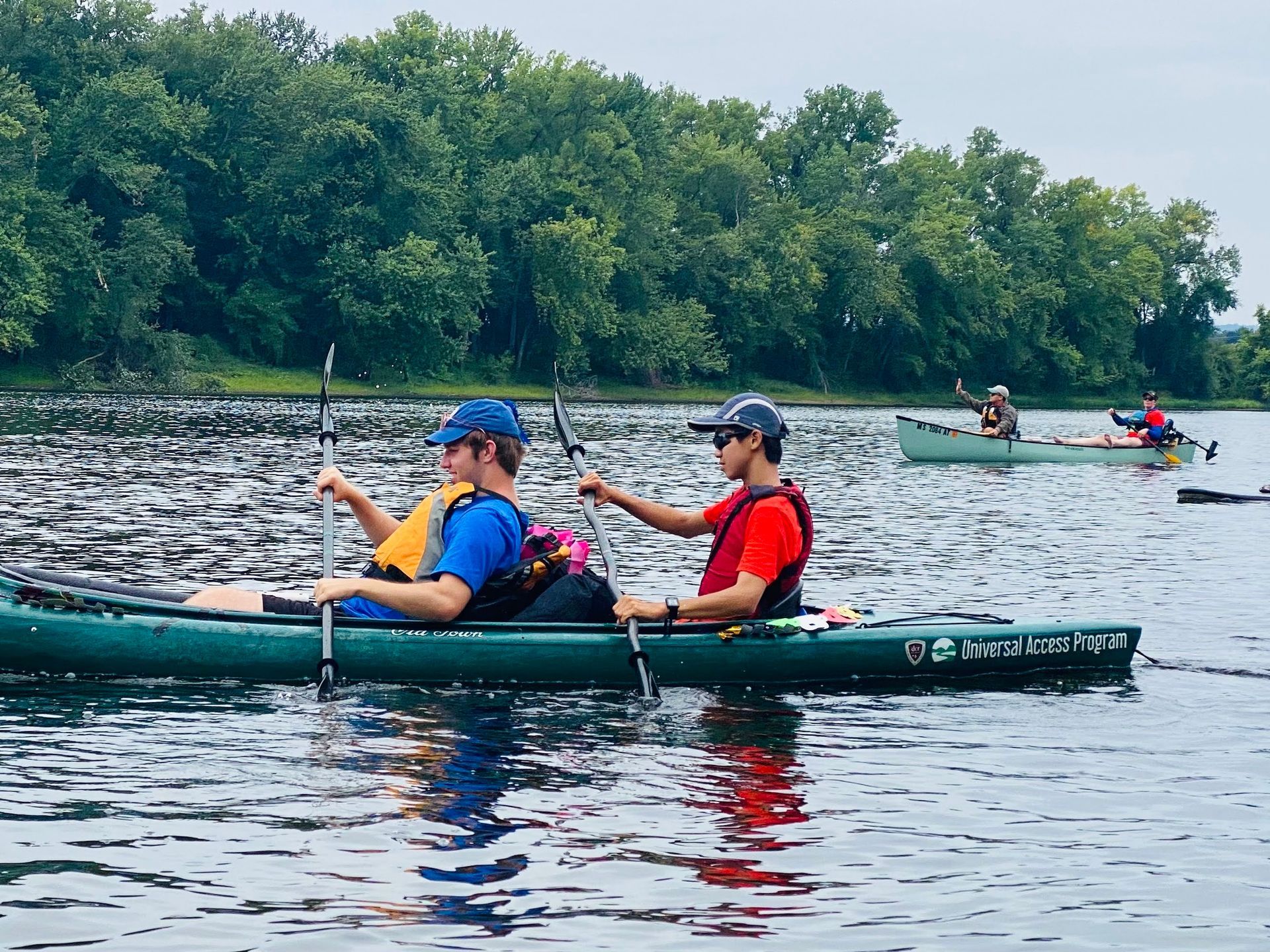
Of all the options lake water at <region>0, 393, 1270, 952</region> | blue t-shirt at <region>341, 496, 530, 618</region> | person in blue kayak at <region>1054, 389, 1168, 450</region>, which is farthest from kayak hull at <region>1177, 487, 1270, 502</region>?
blue t-shirt at <region>341, 496, 530, 618</region>

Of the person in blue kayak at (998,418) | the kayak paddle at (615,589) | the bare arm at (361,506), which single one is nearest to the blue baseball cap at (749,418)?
the kayak paddle at (615,589)

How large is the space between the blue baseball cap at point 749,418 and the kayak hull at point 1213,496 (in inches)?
689

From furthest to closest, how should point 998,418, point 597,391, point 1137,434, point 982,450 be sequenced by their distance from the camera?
point 597,391 < point 1137,434 < point 982,450 < point 998,418

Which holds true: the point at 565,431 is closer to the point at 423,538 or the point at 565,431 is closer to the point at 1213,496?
the point at 423,538

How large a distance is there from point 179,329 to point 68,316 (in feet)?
26.4

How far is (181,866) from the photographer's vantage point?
680cm

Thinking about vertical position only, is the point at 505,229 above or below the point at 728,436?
above

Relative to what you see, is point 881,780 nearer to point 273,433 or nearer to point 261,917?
point 261,917

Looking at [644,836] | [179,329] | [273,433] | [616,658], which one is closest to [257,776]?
[644,836]

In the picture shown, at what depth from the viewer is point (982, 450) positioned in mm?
37188

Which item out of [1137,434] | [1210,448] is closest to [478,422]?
[1137,434]

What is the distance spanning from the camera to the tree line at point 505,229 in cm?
6681

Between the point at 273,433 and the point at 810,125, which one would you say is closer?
the point at 273,433

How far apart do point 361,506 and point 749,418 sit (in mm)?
2474
